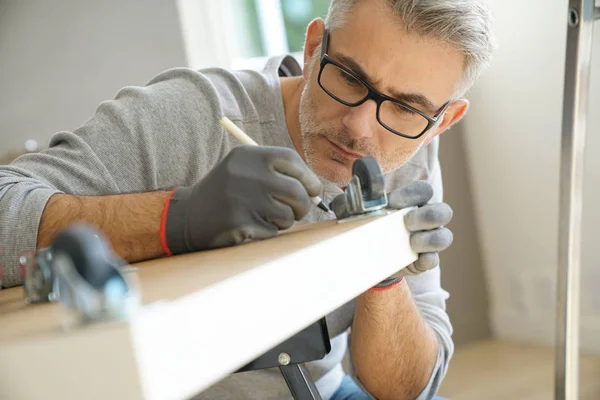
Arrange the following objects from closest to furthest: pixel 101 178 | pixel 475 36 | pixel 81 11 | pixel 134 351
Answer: pixel 134 351, pixel 101 178, pixel 475 36, pixel 81 11

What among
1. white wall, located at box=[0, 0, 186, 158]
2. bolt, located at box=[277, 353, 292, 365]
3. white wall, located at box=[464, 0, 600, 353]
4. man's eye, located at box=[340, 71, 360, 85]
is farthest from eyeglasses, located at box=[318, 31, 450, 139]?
white wall, located at box=[0, 0, 186, 158]

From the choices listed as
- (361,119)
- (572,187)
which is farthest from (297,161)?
(572,187)

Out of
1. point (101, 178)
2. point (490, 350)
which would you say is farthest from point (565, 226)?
point (490, 350)

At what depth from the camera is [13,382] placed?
1.27ft

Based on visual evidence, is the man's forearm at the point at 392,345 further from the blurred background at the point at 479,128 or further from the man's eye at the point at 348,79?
the blurred background at the point at 479,128

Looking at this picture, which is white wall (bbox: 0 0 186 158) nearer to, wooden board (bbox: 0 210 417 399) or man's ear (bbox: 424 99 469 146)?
man's ear (bbox: 424 99 469 146)

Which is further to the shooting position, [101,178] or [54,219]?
[101,178]

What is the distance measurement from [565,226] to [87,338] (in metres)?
1.05

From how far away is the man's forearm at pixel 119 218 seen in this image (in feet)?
2.57

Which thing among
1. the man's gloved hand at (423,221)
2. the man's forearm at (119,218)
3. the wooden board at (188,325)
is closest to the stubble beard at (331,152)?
the man's gloved hand at (423,221)

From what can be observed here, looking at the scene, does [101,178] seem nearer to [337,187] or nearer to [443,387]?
[337,187]

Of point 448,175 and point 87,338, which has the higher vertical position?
point 87,338

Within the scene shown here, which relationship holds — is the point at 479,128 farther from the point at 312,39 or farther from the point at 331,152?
the point at 331,152

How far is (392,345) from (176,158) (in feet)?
1.81
